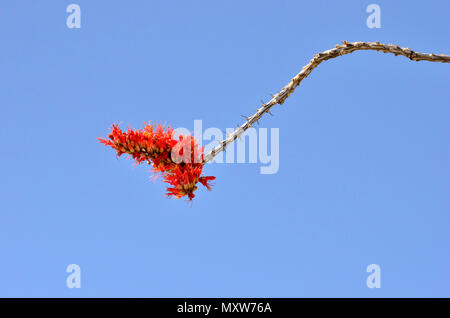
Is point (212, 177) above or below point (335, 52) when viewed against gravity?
below

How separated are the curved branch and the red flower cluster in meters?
0.20

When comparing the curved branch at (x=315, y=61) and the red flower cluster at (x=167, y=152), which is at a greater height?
the curved branch at (x=315, y=61)

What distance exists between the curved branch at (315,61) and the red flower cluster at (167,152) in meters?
0.20

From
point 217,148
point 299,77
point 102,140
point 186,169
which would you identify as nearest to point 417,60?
point 299,77

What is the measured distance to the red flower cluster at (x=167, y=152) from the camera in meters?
6.37

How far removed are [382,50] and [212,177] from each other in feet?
8.77

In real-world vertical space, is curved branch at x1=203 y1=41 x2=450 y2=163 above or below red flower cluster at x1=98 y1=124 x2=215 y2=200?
above

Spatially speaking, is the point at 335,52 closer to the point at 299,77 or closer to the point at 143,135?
the point at 299,77

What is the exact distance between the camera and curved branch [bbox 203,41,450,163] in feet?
20.8

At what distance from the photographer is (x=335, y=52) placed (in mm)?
6617

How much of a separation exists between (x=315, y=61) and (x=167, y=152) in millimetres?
2148
